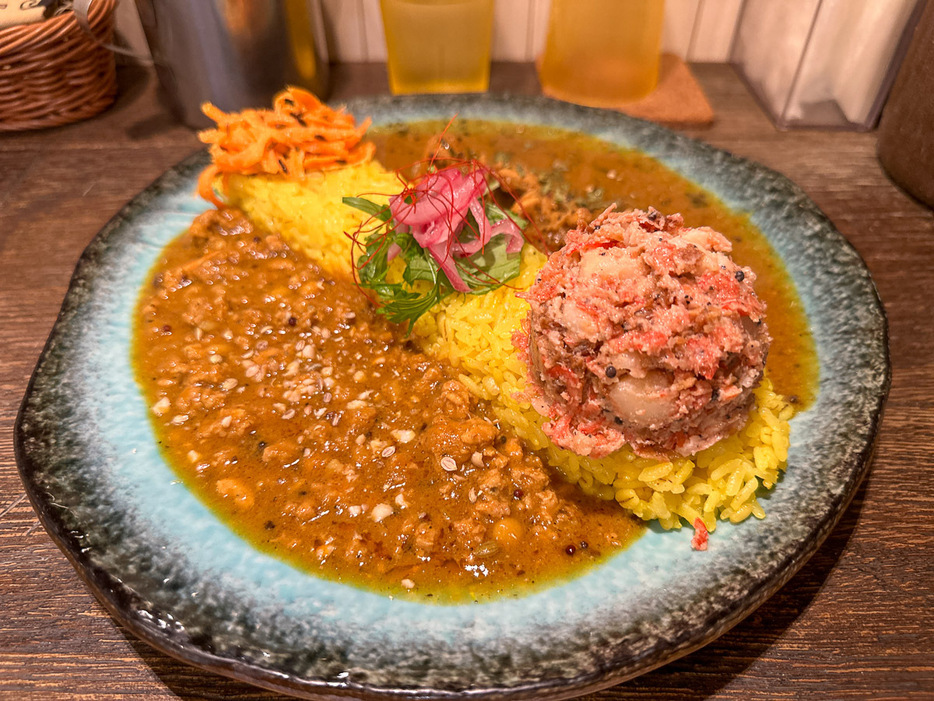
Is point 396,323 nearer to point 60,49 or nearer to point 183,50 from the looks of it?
point 183,50

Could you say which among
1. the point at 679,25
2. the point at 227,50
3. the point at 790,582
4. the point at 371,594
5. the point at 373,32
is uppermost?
the point at 227,50

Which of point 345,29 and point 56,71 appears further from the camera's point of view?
point 345,29

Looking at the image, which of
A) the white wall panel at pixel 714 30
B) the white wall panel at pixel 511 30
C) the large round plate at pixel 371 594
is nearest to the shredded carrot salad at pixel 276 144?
the large round plate at pixel 371 594

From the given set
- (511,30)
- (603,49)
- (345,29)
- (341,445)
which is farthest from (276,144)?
(511,30)

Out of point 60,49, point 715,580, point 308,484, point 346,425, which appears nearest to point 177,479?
point 308,484

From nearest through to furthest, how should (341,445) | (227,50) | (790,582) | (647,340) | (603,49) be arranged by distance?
1. (647,340)
2. (790,582)
3. (341,445)
4. (227,50)
5. (603,49)

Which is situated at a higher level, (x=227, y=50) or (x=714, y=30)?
(x=227, y=50)

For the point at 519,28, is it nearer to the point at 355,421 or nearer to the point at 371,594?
the point at 355,421
